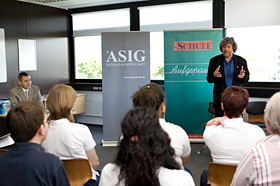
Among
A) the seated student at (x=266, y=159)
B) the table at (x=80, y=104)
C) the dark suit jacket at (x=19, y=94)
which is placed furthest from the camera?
the table at (x=80, y=104)

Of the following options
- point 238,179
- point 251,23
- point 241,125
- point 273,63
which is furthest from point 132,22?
point 238,179

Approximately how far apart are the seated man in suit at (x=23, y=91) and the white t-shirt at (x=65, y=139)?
293 cm

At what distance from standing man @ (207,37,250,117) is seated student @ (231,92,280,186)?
277 cm

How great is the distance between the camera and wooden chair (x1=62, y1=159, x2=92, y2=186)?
6.76 ft

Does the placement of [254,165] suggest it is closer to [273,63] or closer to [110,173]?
[110,173]

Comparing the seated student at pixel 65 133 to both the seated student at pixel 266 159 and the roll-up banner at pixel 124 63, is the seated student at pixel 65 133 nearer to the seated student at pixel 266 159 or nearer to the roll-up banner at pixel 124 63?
the seated student at pixel 266 159

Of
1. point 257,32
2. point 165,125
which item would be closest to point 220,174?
point 165,125

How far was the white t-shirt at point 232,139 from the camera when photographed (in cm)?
196

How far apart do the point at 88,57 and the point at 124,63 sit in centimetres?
243

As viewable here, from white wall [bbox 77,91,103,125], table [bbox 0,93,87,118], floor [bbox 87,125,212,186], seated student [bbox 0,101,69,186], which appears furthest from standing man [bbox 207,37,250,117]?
table [bbox 0,93,87,118]

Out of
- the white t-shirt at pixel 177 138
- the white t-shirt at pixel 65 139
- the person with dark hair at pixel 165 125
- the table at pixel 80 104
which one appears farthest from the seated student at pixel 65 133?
the table at pixel 80 104

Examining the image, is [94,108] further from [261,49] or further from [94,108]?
[261,49]

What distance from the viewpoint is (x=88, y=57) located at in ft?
24.3

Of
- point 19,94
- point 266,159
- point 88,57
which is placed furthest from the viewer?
point 88,57
